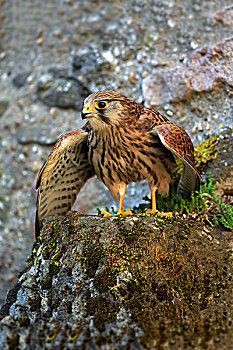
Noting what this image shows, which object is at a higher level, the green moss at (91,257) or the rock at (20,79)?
the rock at (20,79)

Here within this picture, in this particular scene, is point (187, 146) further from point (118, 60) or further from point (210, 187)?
point (118, 60)

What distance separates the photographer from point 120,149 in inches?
117

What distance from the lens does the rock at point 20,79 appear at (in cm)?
595

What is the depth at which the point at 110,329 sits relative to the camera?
2166 mm

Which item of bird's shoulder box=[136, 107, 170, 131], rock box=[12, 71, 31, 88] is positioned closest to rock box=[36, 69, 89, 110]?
rock box=[12, 71, 31, 88]

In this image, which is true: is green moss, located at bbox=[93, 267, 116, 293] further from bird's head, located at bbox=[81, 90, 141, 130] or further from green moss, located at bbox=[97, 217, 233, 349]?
bird's head, located at bbox=[81, 90, 141, 130]

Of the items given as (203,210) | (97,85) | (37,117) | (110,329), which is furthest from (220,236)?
(37,117)

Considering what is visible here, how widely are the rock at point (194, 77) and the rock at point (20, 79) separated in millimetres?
1945

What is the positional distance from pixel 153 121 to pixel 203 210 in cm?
91

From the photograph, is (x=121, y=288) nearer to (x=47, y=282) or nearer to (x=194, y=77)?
(x=47, y=282)

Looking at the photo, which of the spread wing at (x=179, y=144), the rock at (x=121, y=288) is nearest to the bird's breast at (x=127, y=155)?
the spread wing at (x=179, y=144)

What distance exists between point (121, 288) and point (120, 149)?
103 centimetres

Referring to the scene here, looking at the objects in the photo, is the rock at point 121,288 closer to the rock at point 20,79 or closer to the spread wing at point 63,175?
the spread wing at point 63,175

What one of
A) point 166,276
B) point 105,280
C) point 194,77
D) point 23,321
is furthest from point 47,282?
point 194,77
